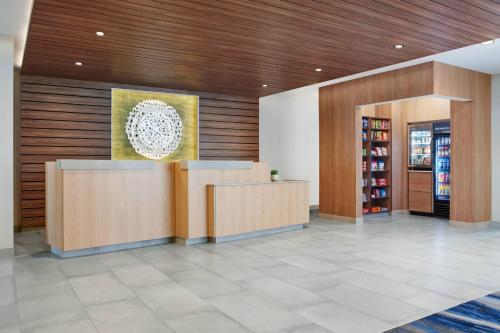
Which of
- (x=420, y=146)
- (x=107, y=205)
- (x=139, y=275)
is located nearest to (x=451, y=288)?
(x=139, y=275)

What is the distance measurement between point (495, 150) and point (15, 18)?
28.6 feet

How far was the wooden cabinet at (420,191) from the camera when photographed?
973cm

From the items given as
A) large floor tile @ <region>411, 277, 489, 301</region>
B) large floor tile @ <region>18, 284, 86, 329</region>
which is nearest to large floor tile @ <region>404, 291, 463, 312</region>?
large floor tile @ <region>411, 277, 489, 301</region>

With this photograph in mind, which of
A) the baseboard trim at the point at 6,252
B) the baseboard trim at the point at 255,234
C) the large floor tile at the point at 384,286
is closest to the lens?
the large floor tile at the point at 384,286

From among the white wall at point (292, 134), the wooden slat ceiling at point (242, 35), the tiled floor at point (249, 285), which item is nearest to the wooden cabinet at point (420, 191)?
the white wall at point (292, 134)

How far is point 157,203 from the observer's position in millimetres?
6422

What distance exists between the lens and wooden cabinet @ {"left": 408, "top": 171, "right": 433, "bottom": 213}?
9.73 m

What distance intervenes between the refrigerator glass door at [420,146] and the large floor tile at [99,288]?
791cm

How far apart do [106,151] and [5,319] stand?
5.23 m

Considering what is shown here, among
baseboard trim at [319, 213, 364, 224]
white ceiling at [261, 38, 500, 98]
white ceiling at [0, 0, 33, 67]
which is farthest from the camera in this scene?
baseboard trim at [319, 213, 364, 224]

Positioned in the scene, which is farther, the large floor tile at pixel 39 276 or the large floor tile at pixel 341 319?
the large floor tile at pixel 39 276

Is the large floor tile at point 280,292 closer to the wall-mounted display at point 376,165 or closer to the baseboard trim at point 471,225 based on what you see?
the baseboard trim at point 471,225

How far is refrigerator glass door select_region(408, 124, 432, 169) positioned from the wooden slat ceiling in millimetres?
3461

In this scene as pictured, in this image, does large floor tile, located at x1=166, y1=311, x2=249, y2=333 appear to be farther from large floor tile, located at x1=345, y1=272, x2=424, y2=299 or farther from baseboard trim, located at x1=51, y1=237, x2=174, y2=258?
baseboard trim, located at x1=51, y1=237, x2=174, y2=258
